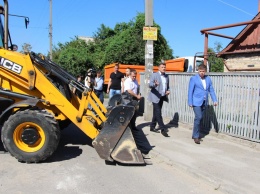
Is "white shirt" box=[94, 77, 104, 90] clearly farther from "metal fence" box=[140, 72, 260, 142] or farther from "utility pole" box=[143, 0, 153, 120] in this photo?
"metal fence" box=[140, 72, 260, 142]

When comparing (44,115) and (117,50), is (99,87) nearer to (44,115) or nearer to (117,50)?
(44,115)

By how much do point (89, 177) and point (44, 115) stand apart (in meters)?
1.37

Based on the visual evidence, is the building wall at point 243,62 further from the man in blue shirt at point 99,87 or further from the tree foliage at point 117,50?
the tree foliage at point 117,50

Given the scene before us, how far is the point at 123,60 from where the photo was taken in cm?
2623

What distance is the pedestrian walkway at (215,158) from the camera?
4781 mm

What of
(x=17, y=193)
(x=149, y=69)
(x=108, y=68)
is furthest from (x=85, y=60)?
(x=17, y=193)

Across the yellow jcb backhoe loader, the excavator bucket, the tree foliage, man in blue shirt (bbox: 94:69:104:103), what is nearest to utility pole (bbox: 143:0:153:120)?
man in blue shirt (bbox: 94:69:104:103)

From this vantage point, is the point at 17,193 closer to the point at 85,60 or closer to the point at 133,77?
the point at 133,77

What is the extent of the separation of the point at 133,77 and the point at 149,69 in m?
1.22

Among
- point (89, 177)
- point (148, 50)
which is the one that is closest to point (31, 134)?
point (89, 177)

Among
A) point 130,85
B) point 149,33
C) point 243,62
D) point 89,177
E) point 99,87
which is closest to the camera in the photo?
point 89,177

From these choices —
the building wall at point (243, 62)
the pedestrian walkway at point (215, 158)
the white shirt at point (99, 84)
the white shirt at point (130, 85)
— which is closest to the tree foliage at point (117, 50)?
the building wall at point (243, 62)

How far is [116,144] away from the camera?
17.4 ft

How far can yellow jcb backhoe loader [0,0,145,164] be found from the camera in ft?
17.5
